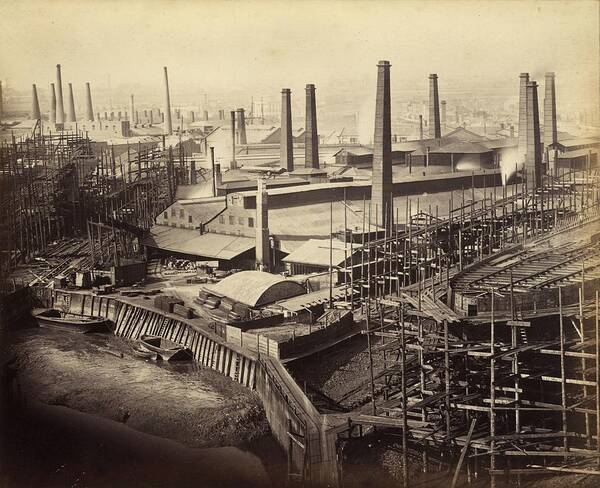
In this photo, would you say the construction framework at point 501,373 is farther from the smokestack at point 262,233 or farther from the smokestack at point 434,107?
the smokestack at point 434,107

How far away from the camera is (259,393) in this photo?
20953 mm

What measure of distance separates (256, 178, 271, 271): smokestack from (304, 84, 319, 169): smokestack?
17.2m

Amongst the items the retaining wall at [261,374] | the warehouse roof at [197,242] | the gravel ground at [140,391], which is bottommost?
the gravel ground at [140,391]

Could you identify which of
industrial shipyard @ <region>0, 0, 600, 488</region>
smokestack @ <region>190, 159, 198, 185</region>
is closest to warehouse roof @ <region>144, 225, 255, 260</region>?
industrial shipyard @ <region>0, 0, 600, 488</region>

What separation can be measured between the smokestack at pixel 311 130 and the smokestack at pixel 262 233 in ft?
56.5

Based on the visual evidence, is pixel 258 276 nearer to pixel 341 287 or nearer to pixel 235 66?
pixel 341 287

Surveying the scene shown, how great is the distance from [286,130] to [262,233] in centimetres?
2008

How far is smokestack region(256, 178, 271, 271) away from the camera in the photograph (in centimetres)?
3145

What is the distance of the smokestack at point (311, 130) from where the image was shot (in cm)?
4747

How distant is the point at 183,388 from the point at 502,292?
9.87 meters

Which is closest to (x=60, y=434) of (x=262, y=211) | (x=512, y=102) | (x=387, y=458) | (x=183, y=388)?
(x=183, y=388)

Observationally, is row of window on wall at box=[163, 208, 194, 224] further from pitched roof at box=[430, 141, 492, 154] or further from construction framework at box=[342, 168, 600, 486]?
pitched roof at box=[430, 141, 492, 154]

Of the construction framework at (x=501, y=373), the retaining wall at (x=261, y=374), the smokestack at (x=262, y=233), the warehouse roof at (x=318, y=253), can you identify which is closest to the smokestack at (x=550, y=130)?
the warehouse roof at (x=318, y=253)

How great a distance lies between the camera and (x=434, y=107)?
5259 centimetres
